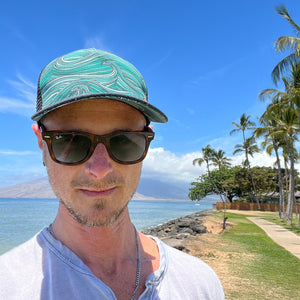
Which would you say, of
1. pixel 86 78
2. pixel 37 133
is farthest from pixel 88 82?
pixel 37 133

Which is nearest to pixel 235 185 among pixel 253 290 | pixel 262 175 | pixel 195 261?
pixel 262 175

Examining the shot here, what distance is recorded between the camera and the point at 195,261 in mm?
1409

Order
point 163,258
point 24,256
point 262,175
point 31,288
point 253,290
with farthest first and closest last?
point 262,175
point 253,290
point 163,258
point 24,256
point 31,288

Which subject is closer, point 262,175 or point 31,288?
point 31,288

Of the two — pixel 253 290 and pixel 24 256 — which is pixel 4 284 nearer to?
pixel 24 256

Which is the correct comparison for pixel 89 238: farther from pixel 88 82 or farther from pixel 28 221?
pixel 28 221

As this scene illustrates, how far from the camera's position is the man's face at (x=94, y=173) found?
1119mm

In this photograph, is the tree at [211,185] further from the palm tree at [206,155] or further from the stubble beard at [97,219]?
the stubble beard at [97,219]

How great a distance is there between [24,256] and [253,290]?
6.45m

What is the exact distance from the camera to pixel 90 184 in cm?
111

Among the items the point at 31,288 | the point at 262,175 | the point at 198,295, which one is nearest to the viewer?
the point at 31,288

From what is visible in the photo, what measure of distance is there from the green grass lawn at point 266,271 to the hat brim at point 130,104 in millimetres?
5813

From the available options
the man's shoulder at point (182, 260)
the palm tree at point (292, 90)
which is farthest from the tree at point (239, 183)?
the man's shoulder at point (182, 260)

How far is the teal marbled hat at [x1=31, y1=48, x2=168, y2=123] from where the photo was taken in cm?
105
